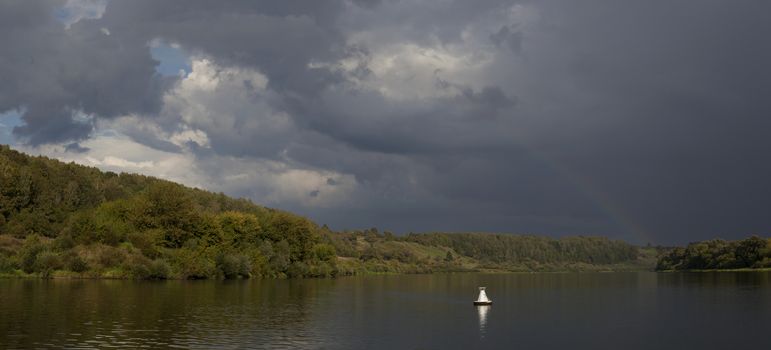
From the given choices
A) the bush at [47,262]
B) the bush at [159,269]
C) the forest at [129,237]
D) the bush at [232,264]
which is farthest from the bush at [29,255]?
the bush at [232,264]

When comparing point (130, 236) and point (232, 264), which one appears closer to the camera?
point (130, 236)

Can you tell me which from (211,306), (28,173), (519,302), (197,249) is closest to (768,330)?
(519,302)

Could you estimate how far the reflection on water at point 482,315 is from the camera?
5828 cm

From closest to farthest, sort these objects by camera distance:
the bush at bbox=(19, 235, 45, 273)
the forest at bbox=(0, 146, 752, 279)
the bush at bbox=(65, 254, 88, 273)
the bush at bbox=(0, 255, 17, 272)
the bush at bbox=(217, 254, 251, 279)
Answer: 1. the bush at bbox=(0, 255, 17, 272)
2. the bush at bbox=(19, 235, 45, 273)
3. the bush at bbox=(65, 254, 88, 273)
4. the forest at bbox=(0, 146, 752, 279)
5. the bush at bbox=(217, 254, 251, 279)

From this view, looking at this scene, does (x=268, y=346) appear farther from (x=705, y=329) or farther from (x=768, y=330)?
(x=768, y=330)

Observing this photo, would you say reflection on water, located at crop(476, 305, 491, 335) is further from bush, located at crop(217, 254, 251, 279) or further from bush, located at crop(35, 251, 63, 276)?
bush, located at crop(217, 254, 251, 279)

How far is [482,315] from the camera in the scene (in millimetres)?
70688

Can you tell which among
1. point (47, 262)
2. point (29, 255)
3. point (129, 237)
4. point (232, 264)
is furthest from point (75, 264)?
point (232, 264)

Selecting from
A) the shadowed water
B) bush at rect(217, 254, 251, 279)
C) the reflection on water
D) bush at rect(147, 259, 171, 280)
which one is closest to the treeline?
bush at rect(147, 259, 171, 280)

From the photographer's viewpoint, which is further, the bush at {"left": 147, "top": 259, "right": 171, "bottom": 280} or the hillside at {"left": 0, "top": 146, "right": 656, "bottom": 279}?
the bush at {"left": 147, "top": 259, "right": 171, "bottom": 280}

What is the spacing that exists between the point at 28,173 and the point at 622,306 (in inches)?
6450

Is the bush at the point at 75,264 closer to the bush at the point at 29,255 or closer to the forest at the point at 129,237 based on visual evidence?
the forest at the point at 129,237

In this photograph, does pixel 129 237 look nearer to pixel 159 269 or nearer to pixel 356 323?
pixel 159 269

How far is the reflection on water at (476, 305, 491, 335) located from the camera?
191 feet
